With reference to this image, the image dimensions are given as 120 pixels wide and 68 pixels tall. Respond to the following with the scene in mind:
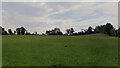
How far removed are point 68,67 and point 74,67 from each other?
59 centimetres

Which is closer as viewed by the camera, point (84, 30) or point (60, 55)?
point (60, 55)

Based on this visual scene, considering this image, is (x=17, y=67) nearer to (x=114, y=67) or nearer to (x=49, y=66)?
(x=49, y=66)

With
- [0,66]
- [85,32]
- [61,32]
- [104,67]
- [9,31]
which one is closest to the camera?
[0,66]

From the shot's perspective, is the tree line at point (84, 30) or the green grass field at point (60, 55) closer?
the green grass field at point (60, 55)

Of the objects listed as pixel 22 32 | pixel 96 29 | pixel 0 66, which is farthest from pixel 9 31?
pixel 0 66

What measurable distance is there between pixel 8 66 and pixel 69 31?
96.5 meters

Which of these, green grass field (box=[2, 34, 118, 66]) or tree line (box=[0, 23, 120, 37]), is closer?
green grass field (box=[2, 34, 118, 66])

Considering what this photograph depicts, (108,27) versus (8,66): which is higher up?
(108,27)

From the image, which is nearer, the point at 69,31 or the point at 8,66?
the point at 8,66

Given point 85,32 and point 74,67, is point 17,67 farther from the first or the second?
point 85,32

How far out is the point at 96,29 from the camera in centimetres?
10725

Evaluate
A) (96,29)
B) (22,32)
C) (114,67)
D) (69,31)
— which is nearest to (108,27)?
(96,29)

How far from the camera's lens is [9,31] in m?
87.0

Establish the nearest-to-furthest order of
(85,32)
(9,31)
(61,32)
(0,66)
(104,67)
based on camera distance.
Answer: (0,66) → (104,67) → (9,31) → (61,32) → (85,32)
